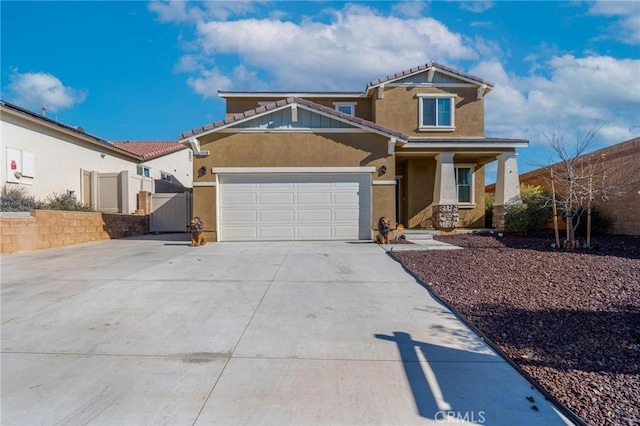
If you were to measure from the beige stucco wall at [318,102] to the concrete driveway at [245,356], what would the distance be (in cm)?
1238

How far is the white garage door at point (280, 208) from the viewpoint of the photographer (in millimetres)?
13141

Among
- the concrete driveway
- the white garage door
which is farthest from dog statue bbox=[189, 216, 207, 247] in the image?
the concrete driveway

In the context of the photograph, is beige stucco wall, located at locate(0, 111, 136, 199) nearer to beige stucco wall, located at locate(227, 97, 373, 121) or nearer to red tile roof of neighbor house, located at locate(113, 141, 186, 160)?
red tile roof of neighbor house, located at locate(113, 141, 186, 160)

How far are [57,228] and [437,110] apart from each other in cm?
1510

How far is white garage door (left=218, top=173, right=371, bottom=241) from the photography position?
1314 centimetres

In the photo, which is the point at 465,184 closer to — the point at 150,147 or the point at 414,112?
the point at 414,112

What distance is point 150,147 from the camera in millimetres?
24906

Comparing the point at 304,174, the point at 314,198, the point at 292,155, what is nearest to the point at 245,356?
the point at 314,198

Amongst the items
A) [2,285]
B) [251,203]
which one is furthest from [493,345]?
[251,203]

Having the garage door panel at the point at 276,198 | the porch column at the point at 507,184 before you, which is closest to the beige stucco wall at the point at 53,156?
the garage door panel at the point at 276,198

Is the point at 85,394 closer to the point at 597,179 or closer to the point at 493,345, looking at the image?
→ the point at 493,345

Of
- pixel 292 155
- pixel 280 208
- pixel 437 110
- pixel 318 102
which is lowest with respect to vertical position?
pixel 280 208

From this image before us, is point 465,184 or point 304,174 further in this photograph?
point 465,184

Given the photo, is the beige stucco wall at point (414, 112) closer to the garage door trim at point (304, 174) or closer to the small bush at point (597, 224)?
the garage door trim at point (304, 174)
